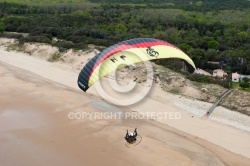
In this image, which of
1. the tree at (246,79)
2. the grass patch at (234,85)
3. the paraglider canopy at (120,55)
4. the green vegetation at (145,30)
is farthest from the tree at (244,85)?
the paraglider canopy at (120,55)

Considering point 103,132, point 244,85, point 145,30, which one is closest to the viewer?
point 103,132

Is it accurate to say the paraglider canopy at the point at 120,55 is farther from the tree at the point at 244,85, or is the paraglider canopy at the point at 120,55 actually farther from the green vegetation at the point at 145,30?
the green vegetation at the point at 145,30

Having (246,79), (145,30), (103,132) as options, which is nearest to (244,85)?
(246,79)

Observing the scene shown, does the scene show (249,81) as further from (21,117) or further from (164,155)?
(21,117)

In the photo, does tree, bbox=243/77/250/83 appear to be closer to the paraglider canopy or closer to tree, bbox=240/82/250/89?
tree, bbox=240/82/250/89

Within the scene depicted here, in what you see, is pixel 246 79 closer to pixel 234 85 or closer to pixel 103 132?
pixel 234 85

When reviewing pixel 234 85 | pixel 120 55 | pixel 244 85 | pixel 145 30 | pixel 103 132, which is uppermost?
pixel 120 55

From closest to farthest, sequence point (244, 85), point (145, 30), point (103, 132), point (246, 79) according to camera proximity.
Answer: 1. point (103, 132)
2. point (244, 85)
3. point (246, 79)
4. point (145, 30)

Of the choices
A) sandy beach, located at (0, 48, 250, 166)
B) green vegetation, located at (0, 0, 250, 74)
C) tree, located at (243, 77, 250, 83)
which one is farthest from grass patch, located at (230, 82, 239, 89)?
green vegetation, located at (0, 0, 250, 74)
